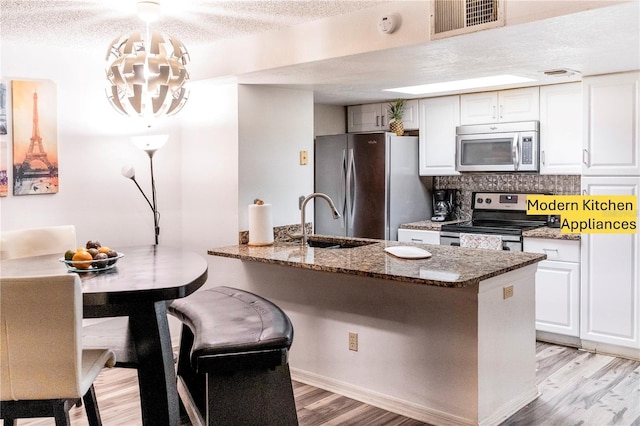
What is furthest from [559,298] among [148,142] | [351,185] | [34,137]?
[34,137]

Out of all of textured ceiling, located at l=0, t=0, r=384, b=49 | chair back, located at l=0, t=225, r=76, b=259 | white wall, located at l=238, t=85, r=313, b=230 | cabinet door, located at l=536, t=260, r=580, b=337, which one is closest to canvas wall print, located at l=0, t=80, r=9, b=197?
textured ceiling, located at l=0, t=0, r=384, b=49

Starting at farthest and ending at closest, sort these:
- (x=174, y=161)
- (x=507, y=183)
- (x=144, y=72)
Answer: (x=507, y=183) < (x=174, y=161) < (x=144, y=72)

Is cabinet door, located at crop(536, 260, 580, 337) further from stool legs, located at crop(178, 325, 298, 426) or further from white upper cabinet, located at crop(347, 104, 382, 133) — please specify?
stool legs, located at crop(178, 325, 298, 426)

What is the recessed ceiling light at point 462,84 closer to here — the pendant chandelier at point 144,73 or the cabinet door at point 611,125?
the cabinet door at point 611,125

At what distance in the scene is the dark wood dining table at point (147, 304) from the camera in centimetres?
215

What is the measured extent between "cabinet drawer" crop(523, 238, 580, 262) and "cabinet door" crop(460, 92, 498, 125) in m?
1.18

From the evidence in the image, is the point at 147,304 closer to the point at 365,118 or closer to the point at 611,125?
the point at 611,125

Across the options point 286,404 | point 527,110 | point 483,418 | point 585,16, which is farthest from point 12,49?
point 527,110

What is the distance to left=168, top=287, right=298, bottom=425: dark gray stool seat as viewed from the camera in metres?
2.14

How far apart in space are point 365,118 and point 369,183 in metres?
0.95

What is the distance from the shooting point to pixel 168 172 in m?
4.41

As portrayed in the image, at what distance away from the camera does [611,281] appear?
4102 mm

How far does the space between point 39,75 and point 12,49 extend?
0.21 m

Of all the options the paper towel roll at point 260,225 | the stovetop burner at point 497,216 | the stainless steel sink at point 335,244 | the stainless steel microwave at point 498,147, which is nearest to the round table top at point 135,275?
the paper towel roll at point 260,225
